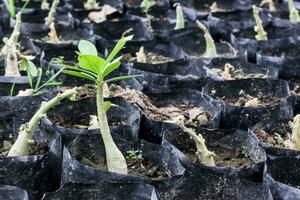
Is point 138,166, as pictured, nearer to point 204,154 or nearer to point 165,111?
point 204,154


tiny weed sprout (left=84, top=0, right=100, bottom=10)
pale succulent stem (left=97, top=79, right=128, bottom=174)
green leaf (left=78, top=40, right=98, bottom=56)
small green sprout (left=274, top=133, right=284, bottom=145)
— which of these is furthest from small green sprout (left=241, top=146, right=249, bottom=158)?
tiny weed sprout (left=84, top=0, right=100, bottom=10)

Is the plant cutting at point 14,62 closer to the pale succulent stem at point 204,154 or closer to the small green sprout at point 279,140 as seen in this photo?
the pale succulent stem at point 204,154

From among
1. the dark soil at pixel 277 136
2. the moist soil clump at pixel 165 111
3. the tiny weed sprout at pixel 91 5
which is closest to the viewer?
the dark soil at pixel 277 136

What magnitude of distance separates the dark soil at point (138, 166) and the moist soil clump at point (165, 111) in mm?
452

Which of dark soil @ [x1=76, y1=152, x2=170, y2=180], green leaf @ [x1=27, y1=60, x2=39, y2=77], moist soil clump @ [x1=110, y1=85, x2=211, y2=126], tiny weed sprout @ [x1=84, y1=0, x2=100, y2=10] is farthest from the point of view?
tiny weed sprout @ [x1=84, y1=0, x2=100, y2=10]

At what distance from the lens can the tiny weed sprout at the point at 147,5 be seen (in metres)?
4.37

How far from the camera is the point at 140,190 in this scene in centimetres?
181

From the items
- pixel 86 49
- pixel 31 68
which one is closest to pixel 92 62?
pixel 86 49

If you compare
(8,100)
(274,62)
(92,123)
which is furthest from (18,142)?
(274,62)

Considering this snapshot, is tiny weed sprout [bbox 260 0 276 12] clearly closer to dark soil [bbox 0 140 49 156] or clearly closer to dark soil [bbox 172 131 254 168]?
dark soil [bbox 172 131 254 168]

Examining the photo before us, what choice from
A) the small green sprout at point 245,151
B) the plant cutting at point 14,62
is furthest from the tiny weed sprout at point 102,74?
the plant cutting at point 14,62

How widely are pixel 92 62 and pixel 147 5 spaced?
9.05ft

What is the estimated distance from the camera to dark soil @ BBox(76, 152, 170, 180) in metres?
2.01

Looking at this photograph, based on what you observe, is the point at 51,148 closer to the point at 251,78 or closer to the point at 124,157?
the point at 124,157
